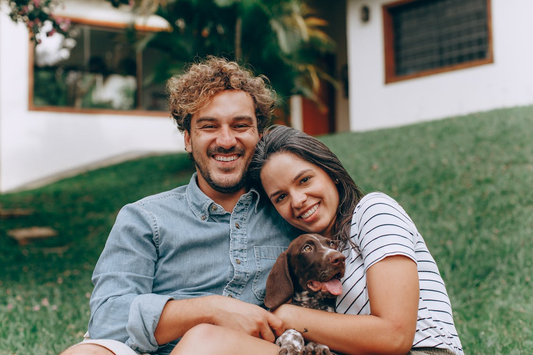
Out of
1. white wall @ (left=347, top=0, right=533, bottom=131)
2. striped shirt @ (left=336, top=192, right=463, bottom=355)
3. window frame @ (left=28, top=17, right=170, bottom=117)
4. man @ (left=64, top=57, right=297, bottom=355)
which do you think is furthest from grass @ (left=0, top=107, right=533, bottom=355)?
window frame @ (left=28, top=17, right=170, bottom=117)

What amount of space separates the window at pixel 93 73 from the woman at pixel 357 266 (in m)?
11.5

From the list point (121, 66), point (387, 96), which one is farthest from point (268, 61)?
point (121, 66)

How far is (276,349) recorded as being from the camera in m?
2.26

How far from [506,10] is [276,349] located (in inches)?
389

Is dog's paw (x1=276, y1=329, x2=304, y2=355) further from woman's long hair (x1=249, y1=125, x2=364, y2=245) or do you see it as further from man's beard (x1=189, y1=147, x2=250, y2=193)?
man's beard (x1=189, y1=147, x2=250, y2=193)

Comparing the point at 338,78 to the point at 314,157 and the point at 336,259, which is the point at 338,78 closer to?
the point at 314,157

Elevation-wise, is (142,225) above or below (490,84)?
below

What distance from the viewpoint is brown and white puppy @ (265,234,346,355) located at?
2395mm

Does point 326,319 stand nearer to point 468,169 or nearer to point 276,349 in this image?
point 276,349

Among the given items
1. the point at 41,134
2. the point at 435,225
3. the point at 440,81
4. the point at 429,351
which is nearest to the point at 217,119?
the point at 429,351

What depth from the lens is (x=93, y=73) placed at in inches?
553

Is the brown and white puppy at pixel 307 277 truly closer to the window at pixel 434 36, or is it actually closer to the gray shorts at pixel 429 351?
the gray shorts at pixel 429 351

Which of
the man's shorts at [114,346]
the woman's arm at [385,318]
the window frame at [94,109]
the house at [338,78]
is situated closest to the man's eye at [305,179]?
the woman's arm at [385,318]

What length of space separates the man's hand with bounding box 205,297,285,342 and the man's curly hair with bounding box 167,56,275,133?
1.04 meters
